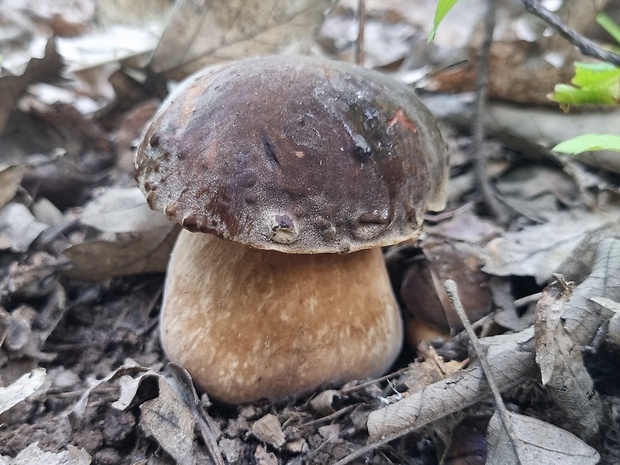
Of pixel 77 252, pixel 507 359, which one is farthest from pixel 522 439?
pixel 77 252

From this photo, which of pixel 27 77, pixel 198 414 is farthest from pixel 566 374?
pixel 27 77

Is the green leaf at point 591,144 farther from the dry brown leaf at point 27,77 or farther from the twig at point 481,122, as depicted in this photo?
the dry brown leaf at point 27,77

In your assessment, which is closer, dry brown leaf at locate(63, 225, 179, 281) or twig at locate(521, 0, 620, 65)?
twig at locate(521, 0, 620, 65)

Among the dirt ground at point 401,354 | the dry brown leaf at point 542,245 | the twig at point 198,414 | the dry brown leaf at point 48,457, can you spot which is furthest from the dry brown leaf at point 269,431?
the dry brown leaf at point 542,245

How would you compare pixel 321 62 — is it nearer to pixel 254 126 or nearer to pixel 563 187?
pixel 254 126

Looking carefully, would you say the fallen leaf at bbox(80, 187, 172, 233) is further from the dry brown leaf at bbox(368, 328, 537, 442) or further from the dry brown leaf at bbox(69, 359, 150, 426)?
the dry brown leaf at bbox(368, 328, 537, 442)

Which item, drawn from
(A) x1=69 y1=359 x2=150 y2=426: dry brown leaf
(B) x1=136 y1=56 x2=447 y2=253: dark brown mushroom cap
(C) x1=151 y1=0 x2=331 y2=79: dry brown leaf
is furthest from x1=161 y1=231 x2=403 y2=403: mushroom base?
(C) x1=151 y1=0 x2=331 y2=79: dry brown leaf
